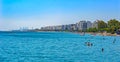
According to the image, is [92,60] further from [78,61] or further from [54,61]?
[54,61]

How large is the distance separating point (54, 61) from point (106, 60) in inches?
351

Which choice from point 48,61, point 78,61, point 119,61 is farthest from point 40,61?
point 119,61

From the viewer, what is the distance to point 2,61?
47656 mm

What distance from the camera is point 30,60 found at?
49.0 m

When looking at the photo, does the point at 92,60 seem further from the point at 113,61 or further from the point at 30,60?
the point at 30,60

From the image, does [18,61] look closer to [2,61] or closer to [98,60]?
[2,61]

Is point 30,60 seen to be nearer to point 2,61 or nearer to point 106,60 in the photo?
point 2,61

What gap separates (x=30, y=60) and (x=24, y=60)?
0.99m

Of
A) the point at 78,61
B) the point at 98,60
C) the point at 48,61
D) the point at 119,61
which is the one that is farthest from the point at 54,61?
the point at 119,61

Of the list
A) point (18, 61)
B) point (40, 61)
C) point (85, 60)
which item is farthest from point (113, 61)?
point (18, 61)

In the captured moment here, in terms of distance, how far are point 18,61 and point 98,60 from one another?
1324 cm

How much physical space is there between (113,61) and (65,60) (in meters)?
7.81

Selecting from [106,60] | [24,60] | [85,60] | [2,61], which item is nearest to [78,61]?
[85,60]

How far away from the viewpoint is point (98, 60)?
4966 centimetres
